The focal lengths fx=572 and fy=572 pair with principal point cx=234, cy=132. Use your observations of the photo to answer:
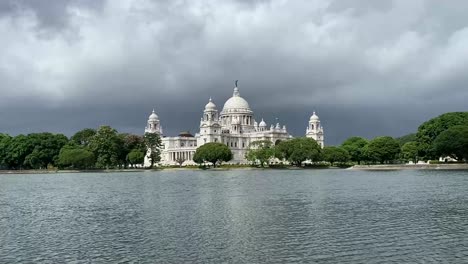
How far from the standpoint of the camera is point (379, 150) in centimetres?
13075

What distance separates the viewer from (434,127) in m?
117

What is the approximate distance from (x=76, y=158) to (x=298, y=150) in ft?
167

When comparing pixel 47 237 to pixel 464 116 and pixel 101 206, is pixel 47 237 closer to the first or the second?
pixel 101 206

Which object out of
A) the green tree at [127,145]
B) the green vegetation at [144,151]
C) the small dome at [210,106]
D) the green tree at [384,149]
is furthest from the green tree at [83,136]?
the green tree at [384,149]

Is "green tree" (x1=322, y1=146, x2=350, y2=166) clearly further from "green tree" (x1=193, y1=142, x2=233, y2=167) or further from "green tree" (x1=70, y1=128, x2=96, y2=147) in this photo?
"green tree" (x1=70, y1=128, x2=96, y2=147)

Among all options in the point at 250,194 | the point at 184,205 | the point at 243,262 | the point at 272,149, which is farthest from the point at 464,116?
the point at 243,262

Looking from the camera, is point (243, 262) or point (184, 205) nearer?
point (243, 262)

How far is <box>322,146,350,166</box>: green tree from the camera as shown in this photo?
473 feet

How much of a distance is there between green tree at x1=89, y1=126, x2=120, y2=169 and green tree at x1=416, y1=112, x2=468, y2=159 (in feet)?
224

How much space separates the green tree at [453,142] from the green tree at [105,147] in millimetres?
70494

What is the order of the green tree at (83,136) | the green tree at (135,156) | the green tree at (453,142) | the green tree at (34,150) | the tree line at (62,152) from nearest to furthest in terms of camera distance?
1. the green tree at (453,142)
2. the tree line at (62,152)
3. the green tree at (34,150)
4. the green tree at (135,156)
5. the green tree at (83,136)

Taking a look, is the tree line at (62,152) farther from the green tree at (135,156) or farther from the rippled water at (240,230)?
the rippled water at (240,230)

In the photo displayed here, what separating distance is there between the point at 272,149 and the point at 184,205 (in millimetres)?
106858

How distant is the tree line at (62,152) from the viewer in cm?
12650
